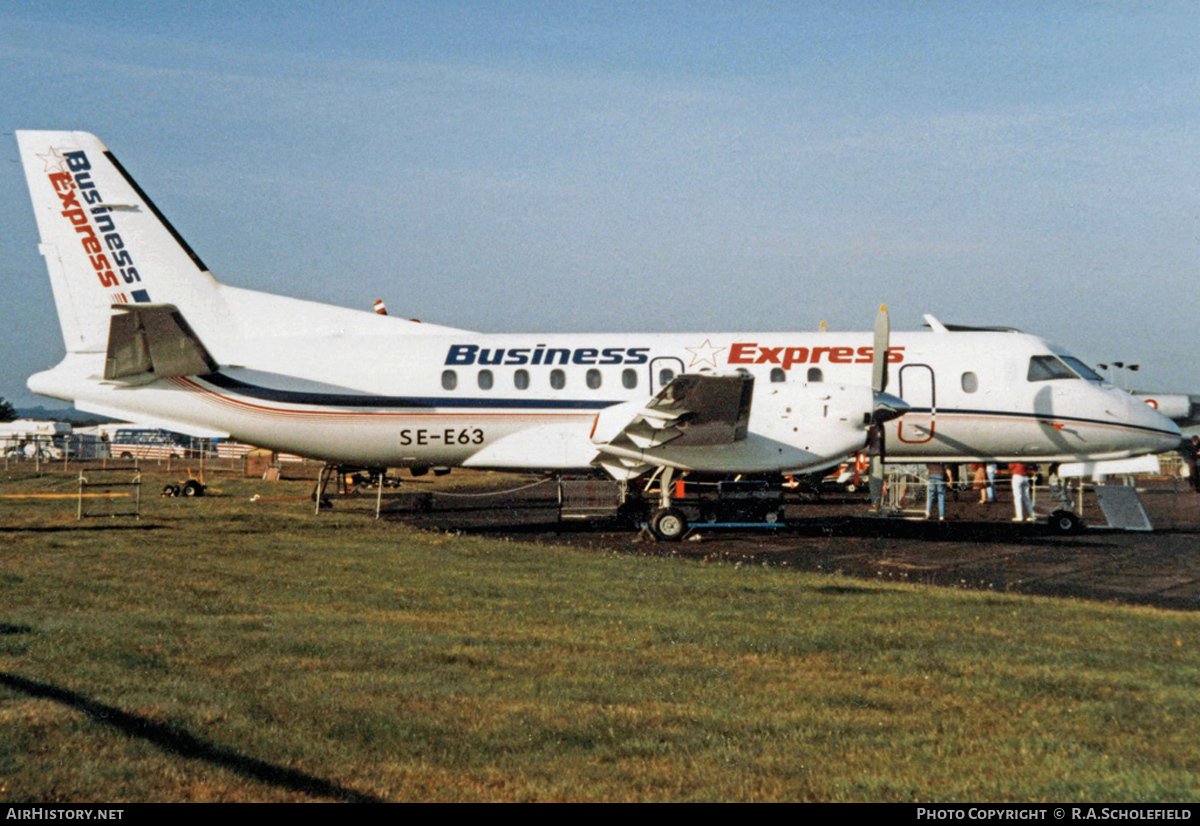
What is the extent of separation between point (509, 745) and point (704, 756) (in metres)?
1.17

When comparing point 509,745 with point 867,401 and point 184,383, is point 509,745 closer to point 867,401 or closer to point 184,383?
point 867,401

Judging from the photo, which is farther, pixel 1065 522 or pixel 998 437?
pixel 1065 522

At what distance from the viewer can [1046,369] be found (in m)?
21.1

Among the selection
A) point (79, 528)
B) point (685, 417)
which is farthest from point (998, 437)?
point (79, 528)

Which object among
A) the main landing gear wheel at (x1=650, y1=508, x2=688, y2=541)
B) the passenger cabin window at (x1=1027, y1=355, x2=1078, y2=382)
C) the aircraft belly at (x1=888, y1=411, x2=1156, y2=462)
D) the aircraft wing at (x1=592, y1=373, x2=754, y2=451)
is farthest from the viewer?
the passenger cabin window at (x1=1027, y1=355, x2=1078, y2=382)

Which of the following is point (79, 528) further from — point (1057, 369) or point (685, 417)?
point (1057, 369)

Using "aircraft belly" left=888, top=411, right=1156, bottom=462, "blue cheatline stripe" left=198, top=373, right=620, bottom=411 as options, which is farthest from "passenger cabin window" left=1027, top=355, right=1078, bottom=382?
"blue cheatline stripe" left=198, top=373, right=620, bottom=411

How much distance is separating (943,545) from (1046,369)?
5.21 metres

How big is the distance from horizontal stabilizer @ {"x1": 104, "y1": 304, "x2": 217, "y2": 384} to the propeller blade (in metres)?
13.1

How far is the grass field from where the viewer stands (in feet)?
17.6

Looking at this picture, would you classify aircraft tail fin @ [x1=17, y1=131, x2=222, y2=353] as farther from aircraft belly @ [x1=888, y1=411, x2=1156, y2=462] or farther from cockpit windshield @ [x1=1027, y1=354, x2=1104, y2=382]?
cockpit windshield @ [x1=1027, y1=354, x2=1104, y2=382]

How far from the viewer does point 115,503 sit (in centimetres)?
2747

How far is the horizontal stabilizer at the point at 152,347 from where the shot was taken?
17734 mm

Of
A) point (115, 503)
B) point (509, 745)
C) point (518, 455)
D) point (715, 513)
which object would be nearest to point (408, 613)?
point (509, 745)
